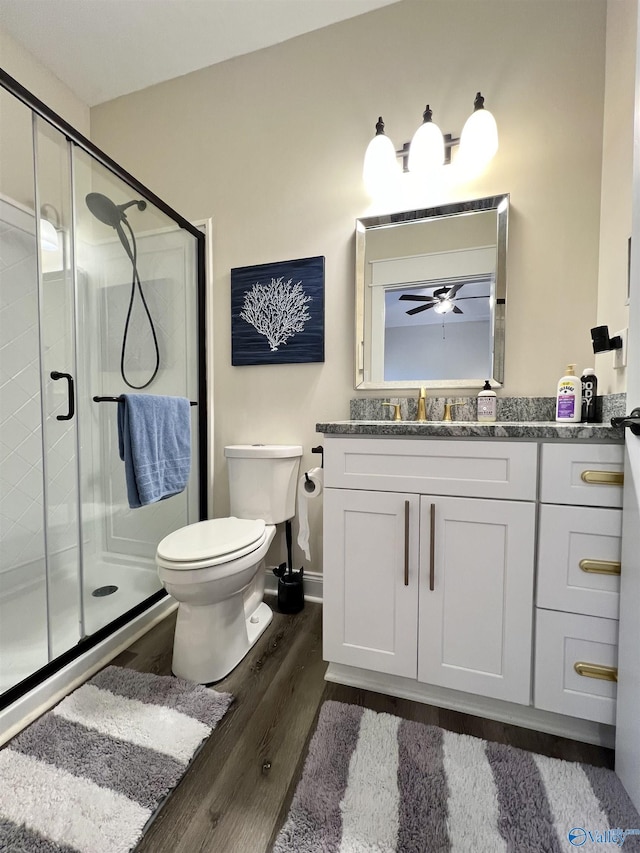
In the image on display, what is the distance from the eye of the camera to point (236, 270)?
1868 mm

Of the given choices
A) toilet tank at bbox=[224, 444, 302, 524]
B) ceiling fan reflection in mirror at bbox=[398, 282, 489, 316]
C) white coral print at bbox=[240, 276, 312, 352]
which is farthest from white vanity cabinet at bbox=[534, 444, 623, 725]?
white coral print at bbox=[240, 276, 312, 352]

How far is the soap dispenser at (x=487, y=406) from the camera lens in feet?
4.73

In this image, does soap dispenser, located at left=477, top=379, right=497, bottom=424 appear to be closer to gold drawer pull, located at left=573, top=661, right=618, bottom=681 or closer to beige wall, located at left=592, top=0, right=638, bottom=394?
beige wall, located at left=592, top=0, right=638, bottom=394

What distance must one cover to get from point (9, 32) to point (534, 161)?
8.37 feet

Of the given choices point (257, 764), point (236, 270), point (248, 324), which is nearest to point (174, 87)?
point (236, 270)

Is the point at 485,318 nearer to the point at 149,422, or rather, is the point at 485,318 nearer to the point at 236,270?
the point at 236,270

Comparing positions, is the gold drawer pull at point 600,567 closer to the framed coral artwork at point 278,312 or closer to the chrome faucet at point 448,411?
the chrome faucet at point 448,411

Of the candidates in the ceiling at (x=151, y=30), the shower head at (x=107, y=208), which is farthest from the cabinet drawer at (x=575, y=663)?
the ceiling at (x=151, y=30)

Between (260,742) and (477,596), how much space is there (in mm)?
735

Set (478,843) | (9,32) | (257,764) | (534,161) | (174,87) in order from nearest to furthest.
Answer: (478,843)
(257,764)
(534,161)
(9,32)
(174,87)

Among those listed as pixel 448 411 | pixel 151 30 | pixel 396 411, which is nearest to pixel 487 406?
pixel 448 411

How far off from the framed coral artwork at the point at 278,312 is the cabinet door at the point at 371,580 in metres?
0.85

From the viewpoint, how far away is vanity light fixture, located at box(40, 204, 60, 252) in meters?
1.32

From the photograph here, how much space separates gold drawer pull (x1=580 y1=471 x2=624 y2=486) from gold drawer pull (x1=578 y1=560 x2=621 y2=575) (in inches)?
8.1
